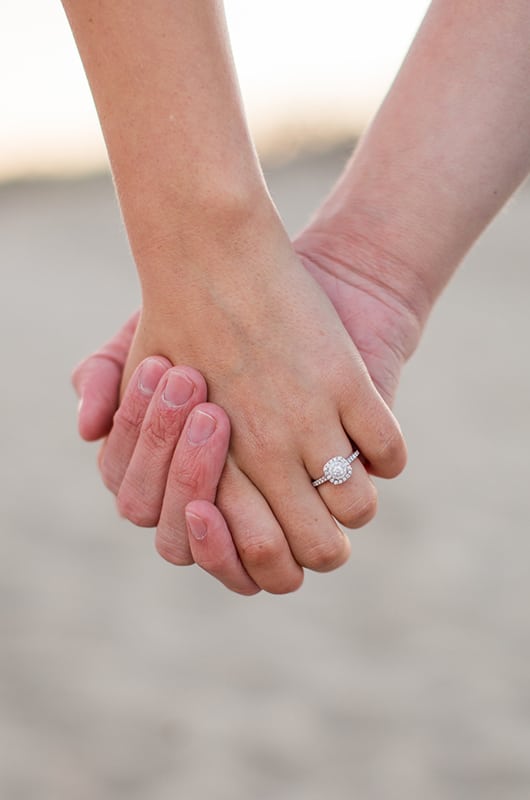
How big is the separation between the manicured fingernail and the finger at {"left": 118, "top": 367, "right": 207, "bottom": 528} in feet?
0.24

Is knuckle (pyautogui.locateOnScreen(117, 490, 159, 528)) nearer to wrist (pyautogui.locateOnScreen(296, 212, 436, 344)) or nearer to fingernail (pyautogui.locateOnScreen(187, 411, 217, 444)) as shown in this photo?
fingernail (pyautogui.locateOnScreen(187, 411, 217, 444))

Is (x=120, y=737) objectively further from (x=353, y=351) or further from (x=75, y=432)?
(x=75, y=432)

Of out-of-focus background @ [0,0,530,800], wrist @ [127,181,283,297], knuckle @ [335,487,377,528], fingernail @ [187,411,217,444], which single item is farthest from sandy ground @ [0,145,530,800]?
wrist @ [127,181,283,297]

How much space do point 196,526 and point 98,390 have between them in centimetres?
32

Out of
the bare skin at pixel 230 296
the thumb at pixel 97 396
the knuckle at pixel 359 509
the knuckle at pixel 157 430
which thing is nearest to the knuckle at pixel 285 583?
the bare skin at pixel 230 296

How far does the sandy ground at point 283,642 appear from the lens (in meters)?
2.40

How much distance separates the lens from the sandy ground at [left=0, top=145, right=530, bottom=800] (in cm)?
240

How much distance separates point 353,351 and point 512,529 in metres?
1.60

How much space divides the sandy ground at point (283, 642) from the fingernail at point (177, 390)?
942 mm

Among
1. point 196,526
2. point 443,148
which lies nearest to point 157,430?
point 196,526

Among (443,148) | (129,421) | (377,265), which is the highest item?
(443,148)

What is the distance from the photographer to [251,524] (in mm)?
1763

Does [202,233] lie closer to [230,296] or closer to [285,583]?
[230,296]

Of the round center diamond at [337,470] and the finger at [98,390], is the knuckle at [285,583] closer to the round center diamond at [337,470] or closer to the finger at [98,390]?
the round center diamond at [337,470]
